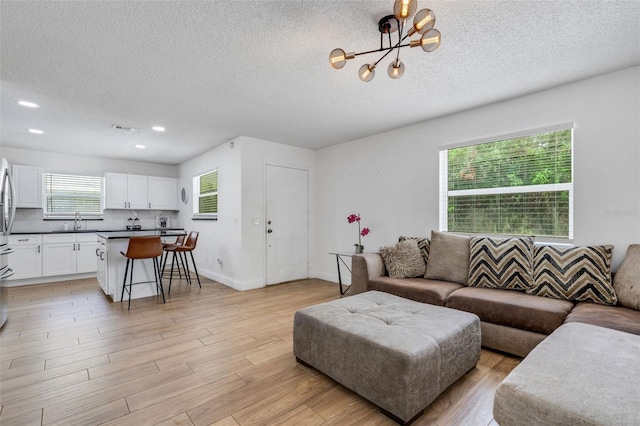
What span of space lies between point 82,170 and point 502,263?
291 inches

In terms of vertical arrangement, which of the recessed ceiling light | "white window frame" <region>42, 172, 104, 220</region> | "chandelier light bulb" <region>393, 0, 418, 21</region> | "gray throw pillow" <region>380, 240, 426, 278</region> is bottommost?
"gray throw pillow" <region>380, 240, 426, 278</region>

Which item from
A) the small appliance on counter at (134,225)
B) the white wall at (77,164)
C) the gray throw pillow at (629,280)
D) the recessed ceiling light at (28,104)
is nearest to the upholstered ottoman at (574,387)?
→ the gray throw pillow at (629,280)

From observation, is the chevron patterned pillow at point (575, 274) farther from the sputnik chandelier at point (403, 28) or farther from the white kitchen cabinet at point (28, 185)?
the white kitchen cabinet at point (28, 185)

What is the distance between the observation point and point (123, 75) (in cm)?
255

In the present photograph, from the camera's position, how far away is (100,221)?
6.05 meters

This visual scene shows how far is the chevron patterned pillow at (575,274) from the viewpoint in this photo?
2293 millimetres

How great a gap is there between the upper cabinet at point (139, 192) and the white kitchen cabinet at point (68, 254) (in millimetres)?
869

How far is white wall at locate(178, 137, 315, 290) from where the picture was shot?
14.8ft

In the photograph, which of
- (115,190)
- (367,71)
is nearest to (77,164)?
(115,190)

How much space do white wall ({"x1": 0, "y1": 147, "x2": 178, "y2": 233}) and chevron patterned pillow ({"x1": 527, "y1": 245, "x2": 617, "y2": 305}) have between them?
712 centimetres

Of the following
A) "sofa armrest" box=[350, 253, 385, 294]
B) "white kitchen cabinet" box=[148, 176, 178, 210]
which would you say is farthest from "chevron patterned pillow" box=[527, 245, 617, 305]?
"white kitchen cabinet" box=[148, 176, 178, 210]

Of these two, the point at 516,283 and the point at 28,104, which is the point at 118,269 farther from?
the point at 516,283

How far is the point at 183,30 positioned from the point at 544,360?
286cm

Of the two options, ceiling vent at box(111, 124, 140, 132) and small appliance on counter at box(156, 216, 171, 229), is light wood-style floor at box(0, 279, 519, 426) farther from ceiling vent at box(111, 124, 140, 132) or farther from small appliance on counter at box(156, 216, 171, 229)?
small appliance on counter at box(156, 216, 171, 229)
